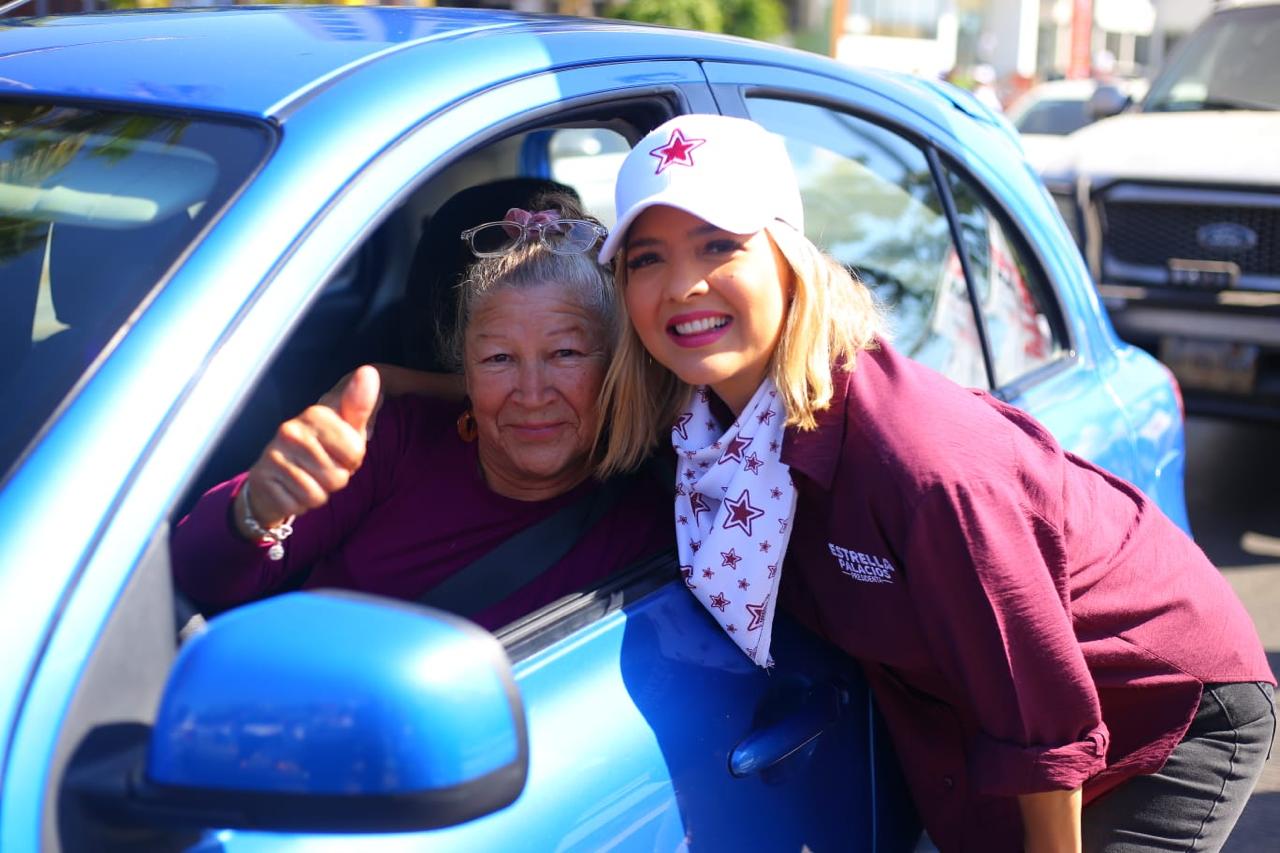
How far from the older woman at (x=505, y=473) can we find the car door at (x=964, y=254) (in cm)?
55

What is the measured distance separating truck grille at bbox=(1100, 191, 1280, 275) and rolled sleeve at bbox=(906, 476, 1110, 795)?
5.22 metres

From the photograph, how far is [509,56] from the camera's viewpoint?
1731 millimetres

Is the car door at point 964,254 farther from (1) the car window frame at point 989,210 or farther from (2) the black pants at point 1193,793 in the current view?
(2) the black pants at point 1193,793

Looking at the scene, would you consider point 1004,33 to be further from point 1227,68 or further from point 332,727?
point 332,727

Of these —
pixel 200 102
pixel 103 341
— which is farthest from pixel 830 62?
pixel 103 341

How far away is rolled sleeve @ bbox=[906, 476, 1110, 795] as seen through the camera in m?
1.58

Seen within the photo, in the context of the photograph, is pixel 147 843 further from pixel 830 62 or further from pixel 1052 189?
pixel 1052 189

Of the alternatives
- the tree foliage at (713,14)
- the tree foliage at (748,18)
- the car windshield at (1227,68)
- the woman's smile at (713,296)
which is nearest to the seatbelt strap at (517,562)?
the woman's smile at (713,296)

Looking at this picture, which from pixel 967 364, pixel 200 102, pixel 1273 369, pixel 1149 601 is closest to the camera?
pixel 200 102

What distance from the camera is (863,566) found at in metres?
1.68

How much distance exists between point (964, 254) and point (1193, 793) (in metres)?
1.11

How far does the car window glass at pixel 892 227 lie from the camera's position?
8.34ft

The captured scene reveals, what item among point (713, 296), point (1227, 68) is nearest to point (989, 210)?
point (713, 296)

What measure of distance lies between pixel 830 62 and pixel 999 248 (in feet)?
1.92
